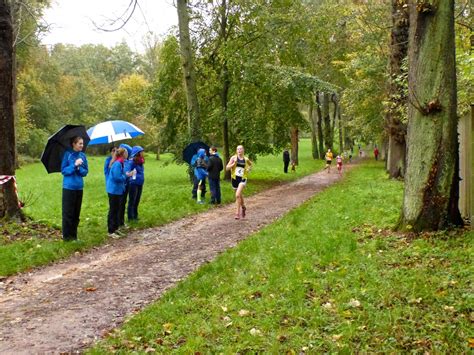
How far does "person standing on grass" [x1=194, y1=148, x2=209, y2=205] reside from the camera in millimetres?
14680

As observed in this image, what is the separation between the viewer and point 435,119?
7582 mm

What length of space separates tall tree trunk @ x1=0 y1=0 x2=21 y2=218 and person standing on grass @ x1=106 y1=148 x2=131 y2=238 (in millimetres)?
2000

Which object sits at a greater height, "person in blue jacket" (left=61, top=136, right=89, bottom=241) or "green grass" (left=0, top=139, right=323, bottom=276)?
"person in blue jacket" (left=61, top=136, right=89, bottom=241)

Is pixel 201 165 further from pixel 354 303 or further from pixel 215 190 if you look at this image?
pixel 354 303

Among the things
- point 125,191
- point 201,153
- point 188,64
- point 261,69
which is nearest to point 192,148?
point 201,153

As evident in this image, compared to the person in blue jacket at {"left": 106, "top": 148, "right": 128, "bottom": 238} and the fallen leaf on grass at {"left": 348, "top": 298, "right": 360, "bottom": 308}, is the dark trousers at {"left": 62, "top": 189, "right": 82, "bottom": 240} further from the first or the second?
the fallen leaf on grass at {"left": 348, "top": 298, "right": 360, "bottom": 308}

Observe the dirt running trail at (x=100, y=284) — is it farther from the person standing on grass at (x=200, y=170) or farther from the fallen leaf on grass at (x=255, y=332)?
the person standing on grass at (x=200, y=170)

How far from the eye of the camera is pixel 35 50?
166 ft

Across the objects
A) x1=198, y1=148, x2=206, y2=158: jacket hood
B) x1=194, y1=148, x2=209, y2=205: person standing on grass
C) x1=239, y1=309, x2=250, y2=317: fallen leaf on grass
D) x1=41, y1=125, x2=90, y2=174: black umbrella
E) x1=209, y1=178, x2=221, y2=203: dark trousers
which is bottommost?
x1=239, y1=309, x2=250, y2=317: fallen leaf on grass

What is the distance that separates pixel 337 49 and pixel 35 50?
34.0 metres

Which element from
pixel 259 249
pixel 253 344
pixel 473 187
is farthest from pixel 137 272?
pixel 473 187

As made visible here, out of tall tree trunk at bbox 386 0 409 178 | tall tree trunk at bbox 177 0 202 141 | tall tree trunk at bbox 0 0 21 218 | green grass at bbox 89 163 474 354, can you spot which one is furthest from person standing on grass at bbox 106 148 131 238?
tall tree trunk at bbox 386 0 409 178

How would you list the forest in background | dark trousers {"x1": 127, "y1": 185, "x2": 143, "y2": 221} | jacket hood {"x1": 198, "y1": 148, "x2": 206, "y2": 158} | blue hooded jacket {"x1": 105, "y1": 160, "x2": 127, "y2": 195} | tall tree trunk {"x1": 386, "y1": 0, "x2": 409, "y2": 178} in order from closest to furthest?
blue hooded jacket {"x1": 105, "y1": 160, "x2": 127, "y2": 195}, dark trousers {"x1": 127, "y1": 185, "x2": 143, "y2": 221}, jacket hood {"x1": 198, "y1": 148, "x2": 206, "y2": 158}, tall tree trunk {"x1": 386, "y1": 0, "x2": 409, "y2": 178}, the forest in background

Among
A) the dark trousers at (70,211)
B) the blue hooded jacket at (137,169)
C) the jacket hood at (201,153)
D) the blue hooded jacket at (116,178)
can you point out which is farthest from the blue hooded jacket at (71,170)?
the jacket hood at (201,153)
